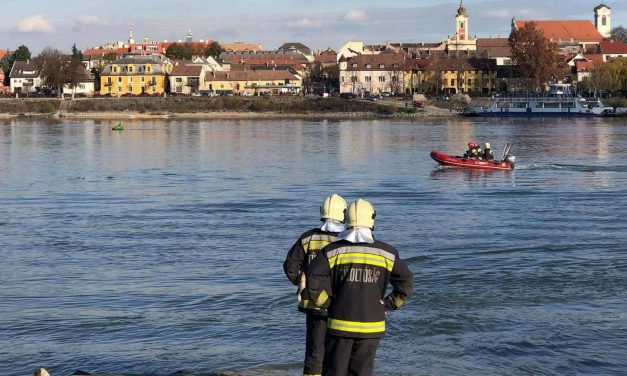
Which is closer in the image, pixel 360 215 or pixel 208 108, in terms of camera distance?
pixel 360 215

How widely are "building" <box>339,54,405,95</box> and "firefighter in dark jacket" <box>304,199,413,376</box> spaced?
142078 mm

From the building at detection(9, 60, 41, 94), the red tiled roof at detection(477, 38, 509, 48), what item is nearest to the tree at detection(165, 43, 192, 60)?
the building at detection(9, 60, 41, 94)

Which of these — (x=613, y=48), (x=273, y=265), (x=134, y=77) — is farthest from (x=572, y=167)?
(x=613, y=48)

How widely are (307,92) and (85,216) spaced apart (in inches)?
5073

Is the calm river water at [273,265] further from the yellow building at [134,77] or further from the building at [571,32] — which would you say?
the building at [571,32]

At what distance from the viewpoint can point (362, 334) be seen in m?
9.41

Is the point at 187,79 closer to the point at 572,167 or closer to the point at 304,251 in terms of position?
the point at 572,167

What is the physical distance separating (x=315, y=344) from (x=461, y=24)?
7121 inches

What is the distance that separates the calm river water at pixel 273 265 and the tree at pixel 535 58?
293 feet

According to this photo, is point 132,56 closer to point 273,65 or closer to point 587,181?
point 273,65

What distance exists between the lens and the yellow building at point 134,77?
503 feet

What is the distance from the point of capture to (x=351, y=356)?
9523mm

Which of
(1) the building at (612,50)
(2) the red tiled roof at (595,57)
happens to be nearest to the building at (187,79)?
(2) the red tiled roof at (595,57)

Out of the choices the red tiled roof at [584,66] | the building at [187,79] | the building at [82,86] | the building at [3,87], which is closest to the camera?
the red tiled roof at [584,66]
